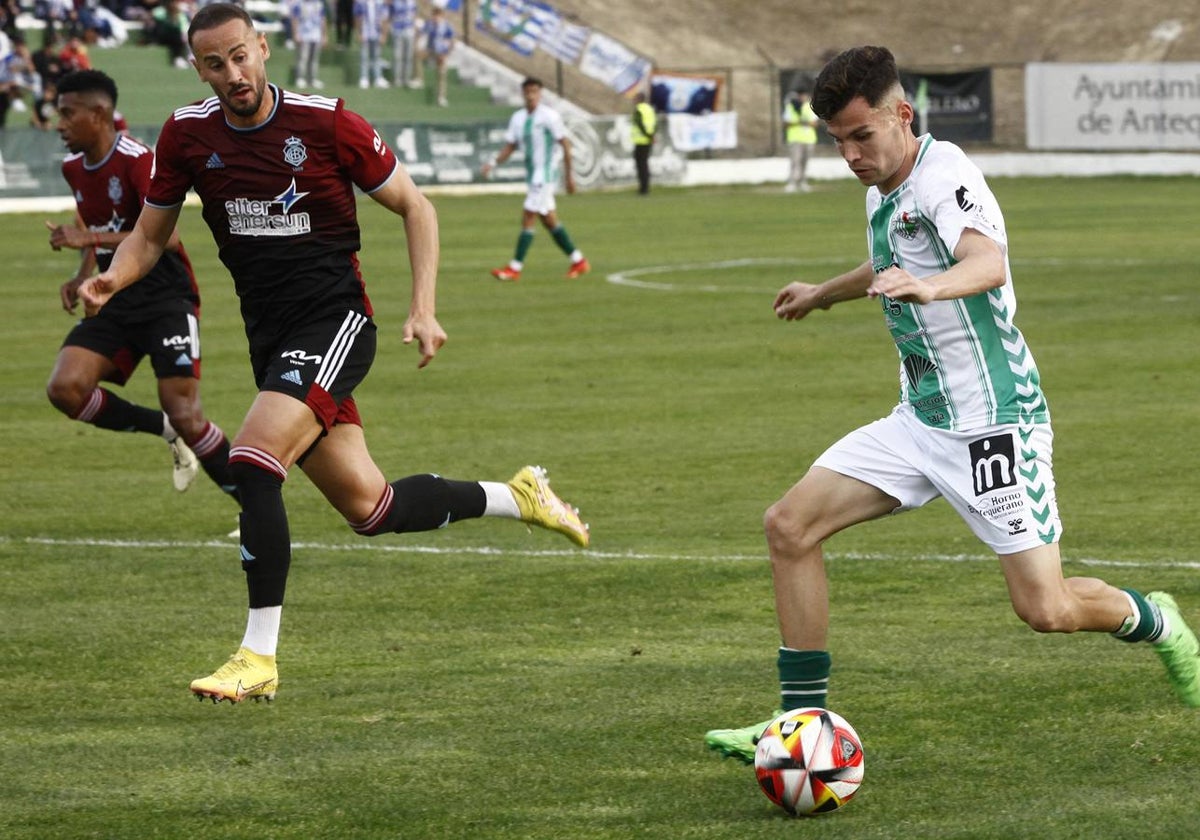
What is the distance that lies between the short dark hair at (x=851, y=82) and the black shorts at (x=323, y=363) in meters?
2.07

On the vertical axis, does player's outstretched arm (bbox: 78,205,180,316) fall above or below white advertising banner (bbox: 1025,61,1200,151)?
above

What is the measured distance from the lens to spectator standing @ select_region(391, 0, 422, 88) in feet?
156

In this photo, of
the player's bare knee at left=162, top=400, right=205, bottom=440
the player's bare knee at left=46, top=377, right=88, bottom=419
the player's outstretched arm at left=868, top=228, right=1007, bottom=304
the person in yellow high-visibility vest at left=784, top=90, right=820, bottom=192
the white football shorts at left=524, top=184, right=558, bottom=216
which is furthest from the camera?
the person in yellow high-visibility vest at left=784, top=90, right=820, bottom=192

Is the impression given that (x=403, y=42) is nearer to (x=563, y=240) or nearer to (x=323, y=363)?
Answer: (x=563, y=240)

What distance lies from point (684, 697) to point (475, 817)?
1.50 m

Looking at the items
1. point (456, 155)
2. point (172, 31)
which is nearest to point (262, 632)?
point (456, 155)

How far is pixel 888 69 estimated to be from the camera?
234 inches

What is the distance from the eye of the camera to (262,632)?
6.75m

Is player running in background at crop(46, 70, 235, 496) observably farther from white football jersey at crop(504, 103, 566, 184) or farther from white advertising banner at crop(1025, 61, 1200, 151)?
white advertising banner at crop(1025, 61, 1200, 151)

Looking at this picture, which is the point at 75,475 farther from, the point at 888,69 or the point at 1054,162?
the point at 1054,162

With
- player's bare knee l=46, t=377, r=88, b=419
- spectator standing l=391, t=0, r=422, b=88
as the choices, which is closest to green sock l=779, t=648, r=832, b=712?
player's bare knee l=46, t=377, r=88, b=419

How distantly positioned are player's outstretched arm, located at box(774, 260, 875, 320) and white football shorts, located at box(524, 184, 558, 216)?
1923 cm

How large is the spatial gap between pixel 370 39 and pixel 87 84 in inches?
1468

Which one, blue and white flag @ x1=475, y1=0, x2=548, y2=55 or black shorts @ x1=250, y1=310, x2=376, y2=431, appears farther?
blue and white flag @ x1=475, y1=0, x2=548, y2=55
